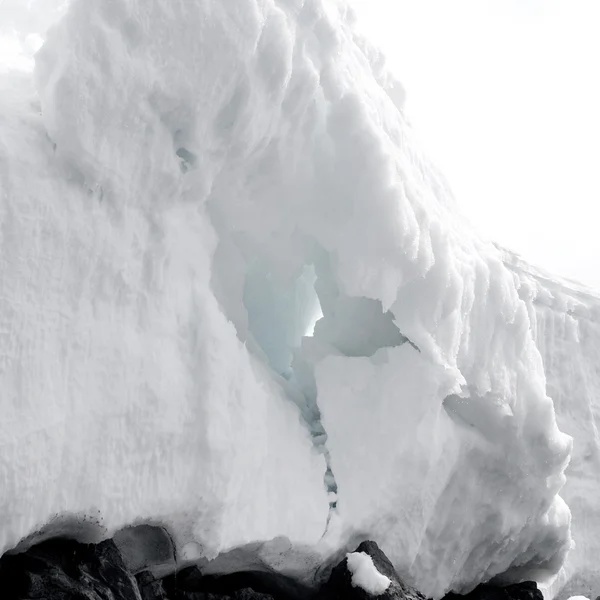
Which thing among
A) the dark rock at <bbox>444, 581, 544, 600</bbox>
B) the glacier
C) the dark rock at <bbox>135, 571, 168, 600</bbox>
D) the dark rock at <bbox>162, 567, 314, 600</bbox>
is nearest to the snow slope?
the dark rock at <bbox>444, 581, 544, 600</bbox>

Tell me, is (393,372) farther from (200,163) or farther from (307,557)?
(200,163)

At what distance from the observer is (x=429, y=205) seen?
6645mm

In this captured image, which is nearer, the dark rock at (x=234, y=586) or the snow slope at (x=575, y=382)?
the dark rock at (x=234, y=586)

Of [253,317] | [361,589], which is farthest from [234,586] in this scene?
[253,317]

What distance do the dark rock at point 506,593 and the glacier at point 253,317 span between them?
207 millimetres

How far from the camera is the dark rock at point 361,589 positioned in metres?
5.09

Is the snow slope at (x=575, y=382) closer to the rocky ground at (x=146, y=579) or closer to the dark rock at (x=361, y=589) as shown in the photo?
the dark rock at (x=361, y=589)

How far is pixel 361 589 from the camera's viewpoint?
16.6 feet

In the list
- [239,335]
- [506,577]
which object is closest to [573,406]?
[506,577]

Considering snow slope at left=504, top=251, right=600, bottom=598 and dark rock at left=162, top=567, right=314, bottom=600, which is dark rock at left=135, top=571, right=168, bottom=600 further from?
snow slope at left=504, top=251, right=600, bottom=598

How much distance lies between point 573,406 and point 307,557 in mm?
6207

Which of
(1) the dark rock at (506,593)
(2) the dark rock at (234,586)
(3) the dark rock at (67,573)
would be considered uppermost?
(3) the dark rock at (67,573)

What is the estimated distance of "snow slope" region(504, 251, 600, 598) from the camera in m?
8.90

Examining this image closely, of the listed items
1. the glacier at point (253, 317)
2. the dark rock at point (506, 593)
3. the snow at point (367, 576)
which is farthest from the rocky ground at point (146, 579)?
the dark rock at point (506, 593)
